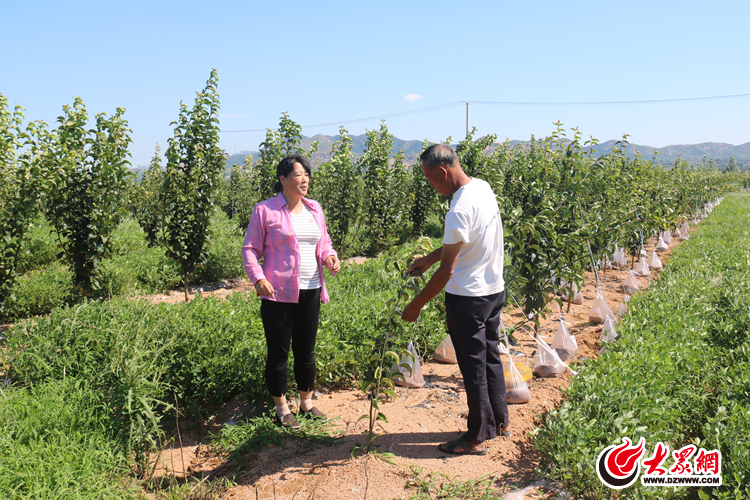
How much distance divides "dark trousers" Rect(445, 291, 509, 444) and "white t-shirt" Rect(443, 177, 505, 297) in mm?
83

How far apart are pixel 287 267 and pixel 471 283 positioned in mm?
1223

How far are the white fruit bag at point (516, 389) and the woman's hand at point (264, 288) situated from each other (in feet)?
6.54

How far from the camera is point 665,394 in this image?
10.9 ft

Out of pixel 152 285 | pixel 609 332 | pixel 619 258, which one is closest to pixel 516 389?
pixel 609 332

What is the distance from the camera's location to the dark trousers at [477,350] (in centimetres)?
274

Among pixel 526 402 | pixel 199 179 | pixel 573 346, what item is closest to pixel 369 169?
pixel 199 179

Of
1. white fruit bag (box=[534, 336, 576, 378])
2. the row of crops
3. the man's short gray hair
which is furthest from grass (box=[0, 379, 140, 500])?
white fruit bag (box=[534, 336, 576, 378])

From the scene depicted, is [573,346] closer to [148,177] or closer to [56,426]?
[56,426]

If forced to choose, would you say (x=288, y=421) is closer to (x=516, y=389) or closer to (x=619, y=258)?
(x=516, y=389)

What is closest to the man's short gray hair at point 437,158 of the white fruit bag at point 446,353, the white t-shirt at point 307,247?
the white t-shirt at point 307,247

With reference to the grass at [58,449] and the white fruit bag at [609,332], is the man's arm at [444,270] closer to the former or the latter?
the grass at [58,449]

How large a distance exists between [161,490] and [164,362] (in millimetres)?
1007

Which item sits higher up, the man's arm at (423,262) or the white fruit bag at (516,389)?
the man's arm at (423,262)

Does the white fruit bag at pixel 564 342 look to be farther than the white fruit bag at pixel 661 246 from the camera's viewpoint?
No
